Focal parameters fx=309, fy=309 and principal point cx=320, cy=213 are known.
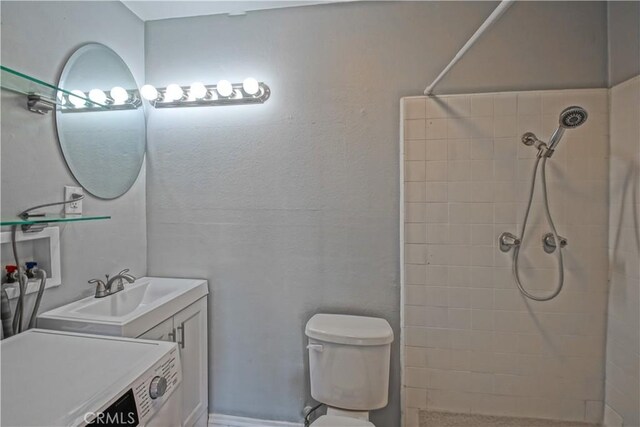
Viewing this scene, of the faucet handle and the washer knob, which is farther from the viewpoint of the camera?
the faucet handle

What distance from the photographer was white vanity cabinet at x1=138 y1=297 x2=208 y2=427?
1524mm

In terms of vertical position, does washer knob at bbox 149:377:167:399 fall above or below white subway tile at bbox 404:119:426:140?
below

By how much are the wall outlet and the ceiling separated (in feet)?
3.59

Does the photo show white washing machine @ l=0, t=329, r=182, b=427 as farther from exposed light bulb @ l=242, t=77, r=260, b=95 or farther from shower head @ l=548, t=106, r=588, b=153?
shower head @ l=548, t=106, r=588, b=153

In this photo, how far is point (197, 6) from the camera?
1747 mm

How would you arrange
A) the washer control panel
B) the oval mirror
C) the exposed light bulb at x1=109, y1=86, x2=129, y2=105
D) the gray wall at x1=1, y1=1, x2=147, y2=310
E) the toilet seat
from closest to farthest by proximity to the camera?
1. the washer control panel
2. the gray wall at x1=1, y1=1, x2=147, y2=310
3. the toilet seat
4. the oval mirror
5. the exposed light bulb at x1=109, y1=86, x2=129, y2=105

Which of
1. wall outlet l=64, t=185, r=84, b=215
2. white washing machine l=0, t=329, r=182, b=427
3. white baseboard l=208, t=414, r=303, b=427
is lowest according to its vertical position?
white baseboard l=208, t=414, r=303, b=427

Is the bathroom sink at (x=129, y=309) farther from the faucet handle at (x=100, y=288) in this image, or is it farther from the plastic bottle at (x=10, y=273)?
the plastic bottle at (x=10, y=273)

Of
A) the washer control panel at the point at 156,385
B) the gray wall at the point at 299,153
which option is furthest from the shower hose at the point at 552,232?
the washer control panel at the point at 156,385

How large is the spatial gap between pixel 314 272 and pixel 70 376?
3.64 ft

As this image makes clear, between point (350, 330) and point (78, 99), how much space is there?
167 cm

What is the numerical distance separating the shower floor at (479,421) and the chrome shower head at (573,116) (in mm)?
1425

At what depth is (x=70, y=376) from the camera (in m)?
0.91

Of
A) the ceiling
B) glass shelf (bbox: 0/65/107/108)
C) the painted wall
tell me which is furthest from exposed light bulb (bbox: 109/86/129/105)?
the painted wall
